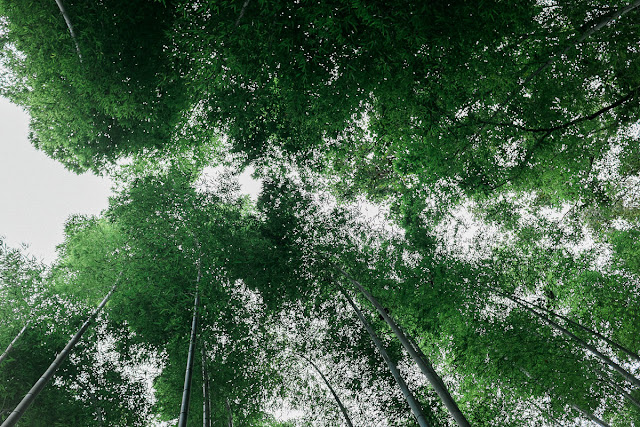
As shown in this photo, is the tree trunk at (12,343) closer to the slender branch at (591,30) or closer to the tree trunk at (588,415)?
the slender branch at (591,30)

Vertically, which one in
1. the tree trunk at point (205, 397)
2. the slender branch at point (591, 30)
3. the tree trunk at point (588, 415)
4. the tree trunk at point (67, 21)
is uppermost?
the tree trunk at point (67, 21)

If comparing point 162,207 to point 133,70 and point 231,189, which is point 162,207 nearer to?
point 231,189

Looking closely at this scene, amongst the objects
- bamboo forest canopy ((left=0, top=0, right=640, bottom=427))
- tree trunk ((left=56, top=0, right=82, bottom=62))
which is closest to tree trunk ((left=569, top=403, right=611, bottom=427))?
bamboo forest canopy ((left=0, top=0, right=640, bottom=427))

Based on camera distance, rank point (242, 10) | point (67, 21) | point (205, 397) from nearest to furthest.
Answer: point (242, 10) → point (67, 21) → point (205, 397)

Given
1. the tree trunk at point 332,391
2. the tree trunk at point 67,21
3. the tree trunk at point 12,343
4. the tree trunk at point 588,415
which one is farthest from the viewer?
the tree trunk at point 332,391

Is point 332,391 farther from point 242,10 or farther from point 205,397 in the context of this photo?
point 242,10

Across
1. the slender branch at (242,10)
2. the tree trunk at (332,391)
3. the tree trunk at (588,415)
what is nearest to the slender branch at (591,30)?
the slender branch at (242,10)

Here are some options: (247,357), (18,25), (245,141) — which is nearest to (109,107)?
(18,25)

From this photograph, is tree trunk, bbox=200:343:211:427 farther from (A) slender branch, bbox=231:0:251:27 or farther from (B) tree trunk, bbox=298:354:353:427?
(A) slender branch, bbox=231:0:251:27

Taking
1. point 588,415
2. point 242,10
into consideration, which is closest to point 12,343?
point 242,10
